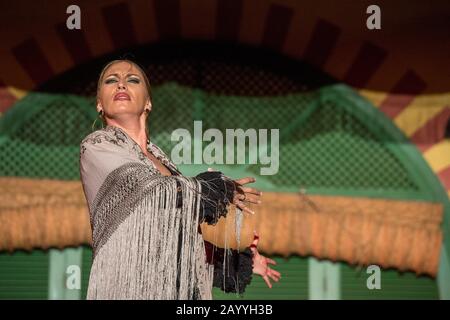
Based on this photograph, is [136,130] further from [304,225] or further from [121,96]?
[304,225]

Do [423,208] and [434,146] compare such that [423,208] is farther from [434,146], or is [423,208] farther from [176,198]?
[176,198]

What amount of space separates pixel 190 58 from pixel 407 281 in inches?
75.2

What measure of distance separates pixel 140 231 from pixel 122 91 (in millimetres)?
494

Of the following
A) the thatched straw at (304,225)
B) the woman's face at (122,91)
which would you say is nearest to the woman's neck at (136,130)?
the woman's face at (122,91)

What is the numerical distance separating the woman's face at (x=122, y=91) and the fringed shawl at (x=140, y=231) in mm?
209

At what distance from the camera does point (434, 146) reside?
445cm

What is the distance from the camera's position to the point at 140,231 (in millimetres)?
2088

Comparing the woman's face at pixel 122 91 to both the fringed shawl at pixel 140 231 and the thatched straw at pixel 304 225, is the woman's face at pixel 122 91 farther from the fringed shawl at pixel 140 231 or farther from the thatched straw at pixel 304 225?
the thatched straw at pixel 304 225

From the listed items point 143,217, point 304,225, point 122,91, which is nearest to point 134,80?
point 122,91

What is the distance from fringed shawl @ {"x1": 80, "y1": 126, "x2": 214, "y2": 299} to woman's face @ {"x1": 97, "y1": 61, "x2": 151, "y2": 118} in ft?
0.69

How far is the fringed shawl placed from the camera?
2066 mm

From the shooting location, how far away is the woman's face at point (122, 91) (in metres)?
2.32

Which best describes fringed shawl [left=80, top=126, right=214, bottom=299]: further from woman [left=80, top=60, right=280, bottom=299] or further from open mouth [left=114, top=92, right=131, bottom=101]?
open mouth [left=114, top=92, right=131, bottom=101]
